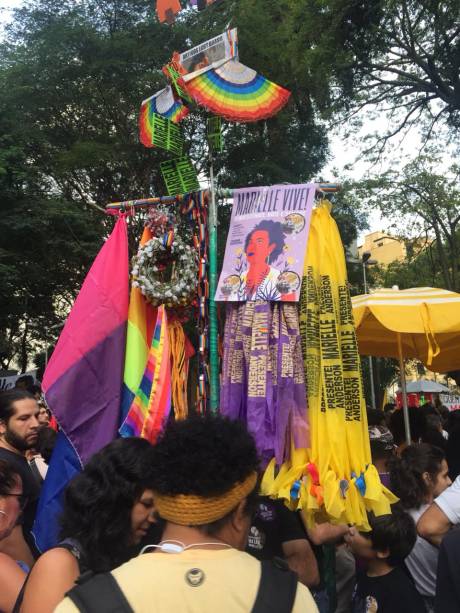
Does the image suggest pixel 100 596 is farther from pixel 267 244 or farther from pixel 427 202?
pixel 427 202

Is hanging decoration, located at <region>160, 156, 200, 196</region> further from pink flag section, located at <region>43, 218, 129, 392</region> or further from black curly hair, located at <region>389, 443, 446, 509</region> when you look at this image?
black curly hair, located at <region>389, 443, 446, 509</region>

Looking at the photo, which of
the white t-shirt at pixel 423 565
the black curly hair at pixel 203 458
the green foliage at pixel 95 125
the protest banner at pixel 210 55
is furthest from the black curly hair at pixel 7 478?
the green foliage at pixel 95 125

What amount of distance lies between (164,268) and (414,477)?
6.07ft

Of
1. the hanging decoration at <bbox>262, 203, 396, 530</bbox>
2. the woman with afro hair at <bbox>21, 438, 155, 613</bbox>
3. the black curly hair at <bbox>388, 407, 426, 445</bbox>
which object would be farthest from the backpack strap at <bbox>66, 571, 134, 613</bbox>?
the black curly hair at <bbox>388, 407, 426, 445</bbox>

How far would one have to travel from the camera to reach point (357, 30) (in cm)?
1096

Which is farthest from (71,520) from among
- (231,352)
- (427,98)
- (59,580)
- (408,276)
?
(408,276)

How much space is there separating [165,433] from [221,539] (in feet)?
1.07

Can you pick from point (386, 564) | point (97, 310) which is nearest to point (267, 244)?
point (97, 310)

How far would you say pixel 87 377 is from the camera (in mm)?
3545

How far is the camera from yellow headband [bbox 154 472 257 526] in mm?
1526

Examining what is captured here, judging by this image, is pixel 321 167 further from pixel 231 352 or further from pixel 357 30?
pixel 231 352

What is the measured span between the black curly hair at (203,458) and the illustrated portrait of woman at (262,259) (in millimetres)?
1662

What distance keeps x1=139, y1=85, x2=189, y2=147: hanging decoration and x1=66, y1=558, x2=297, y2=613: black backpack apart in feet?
9.79

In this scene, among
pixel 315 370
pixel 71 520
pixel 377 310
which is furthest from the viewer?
pixel 377 310
